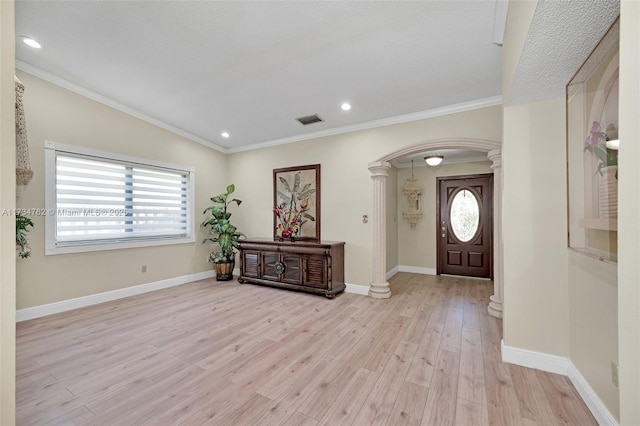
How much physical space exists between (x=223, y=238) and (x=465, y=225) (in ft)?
16.5

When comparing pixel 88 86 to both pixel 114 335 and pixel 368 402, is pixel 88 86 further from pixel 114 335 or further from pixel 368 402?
pixel 368 402

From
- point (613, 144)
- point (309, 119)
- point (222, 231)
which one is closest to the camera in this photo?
point (613, 144)

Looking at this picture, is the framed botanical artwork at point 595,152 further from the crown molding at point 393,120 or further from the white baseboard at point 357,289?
the white baseboard at point 357,289

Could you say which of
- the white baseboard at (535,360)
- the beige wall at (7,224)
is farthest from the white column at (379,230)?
the beige wall at (7,224)

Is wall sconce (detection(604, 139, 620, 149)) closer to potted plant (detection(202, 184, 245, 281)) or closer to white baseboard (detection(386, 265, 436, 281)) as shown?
white baseboard (detection(386, 265, 436, 281))

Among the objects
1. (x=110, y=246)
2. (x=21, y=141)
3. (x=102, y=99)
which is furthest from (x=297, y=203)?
(x=21, y=141)

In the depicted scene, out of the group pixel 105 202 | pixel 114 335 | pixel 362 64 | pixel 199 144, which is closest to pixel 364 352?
pixel 114 335

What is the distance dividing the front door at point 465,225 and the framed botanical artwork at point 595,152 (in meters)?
3.74

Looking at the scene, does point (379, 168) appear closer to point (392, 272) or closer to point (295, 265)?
point (295, 265)

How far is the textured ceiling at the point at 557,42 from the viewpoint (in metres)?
1.29

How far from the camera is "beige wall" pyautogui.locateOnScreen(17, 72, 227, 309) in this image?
3.36 m

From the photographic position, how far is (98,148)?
3.96 metres

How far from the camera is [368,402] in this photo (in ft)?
5.99

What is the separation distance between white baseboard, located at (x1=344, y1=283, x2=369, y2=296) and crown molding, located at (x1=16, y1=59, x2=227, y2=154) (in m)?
4.05
